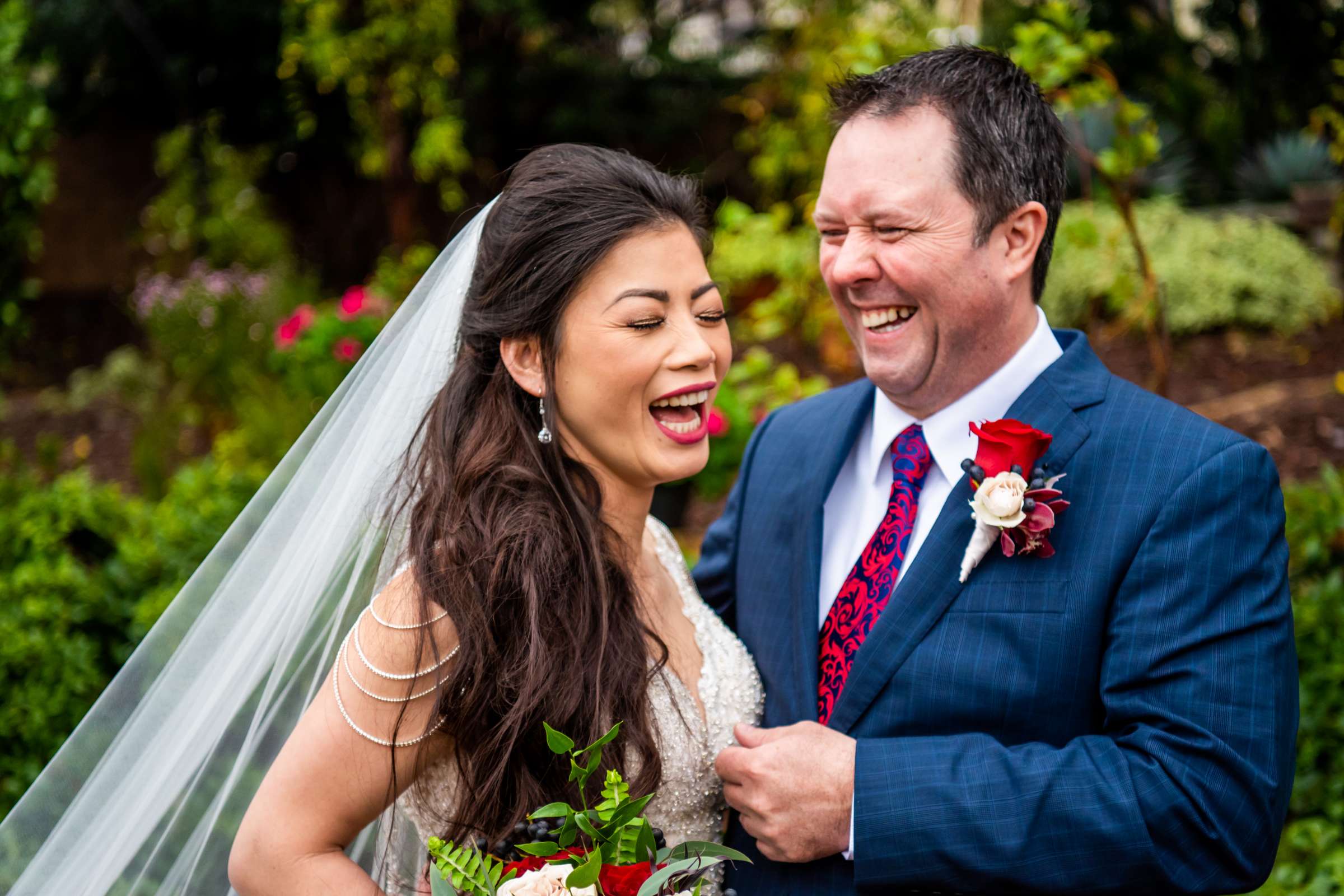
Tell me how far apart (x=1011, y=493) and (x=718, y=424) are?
122 inches

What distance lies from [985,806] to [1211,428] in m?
0.79

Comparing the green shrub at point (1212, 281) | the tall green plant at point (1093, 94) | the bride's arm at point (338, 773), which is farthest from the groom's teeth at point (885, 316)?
the green shrub at point (1212, 281)

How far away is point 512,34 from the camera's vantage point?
443 inches

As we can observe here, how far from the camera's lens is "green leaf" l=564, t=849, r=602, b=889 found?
1.51 m

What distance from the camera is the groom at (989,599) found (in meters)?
1.88

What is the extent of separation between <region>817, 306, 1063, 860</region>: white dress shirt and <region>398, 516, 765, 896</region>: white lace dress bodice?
0.71 ft

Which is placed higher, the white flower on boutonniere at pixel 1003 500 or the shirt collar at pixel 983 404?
the shirt collar at pixel 983 404

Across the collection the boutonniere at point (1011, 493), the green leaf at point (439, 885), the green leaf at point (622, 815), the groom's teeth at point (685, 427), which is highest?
the groom's teeth at point (685, 427)

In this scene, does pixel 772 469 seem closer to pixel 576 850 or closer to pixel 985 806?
pixel 985 806

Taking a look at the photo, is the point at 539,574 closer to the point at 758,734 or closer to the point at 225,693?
the point at 758,734

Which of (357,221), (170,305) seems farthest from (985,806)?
(357,221)

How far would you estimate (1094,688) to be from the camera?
6.61ft

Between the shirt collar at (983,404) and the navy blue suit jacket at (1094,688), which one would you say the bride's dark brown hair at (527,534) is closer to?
the navy blue suit jacket at (1094,688)

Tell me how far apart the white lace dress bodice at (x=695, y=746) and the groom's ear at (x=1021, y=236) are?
0.98m
